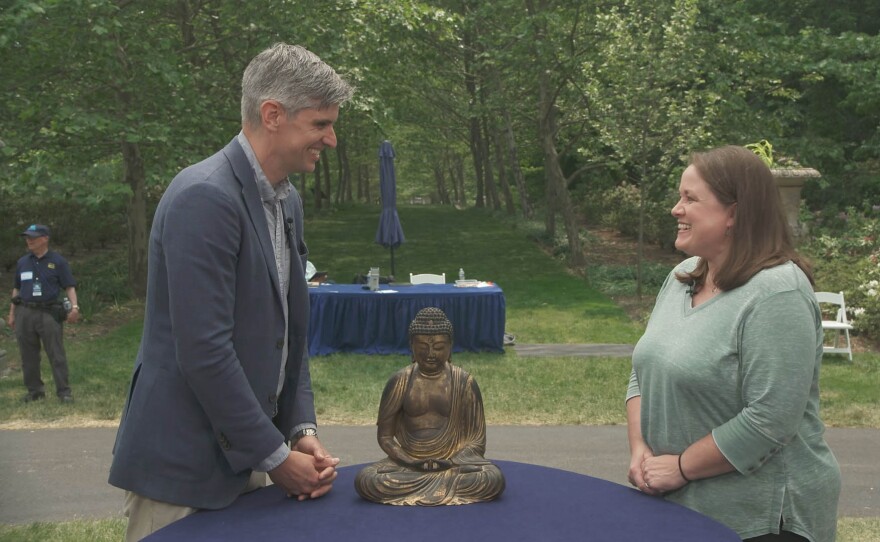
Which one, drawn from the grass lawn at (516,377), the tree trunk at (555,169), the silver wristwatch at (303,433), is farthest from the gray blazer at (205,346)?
the tree trunk at (555,169)

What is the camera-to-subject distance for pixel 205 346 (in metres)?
2.50

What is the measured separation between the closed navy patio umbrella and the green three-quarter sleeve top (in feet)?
41.9

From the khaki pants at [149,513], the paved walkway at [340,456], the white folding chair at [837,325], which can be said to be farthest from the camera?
the white folding chair at [837,325]

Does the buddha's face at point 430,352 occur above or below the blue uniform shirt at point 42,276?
above

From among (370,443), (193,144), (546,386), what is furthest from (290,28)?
(370,443)

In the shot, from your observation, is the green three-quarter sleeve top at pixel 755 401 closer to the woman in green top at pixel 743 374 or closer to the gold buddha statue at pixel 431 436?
the woman in green top at pixel 743 374

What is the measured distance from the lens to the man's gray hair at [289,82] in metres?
2.64

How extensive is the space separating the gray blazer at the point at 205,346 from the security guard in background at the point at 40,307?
824 centimetres

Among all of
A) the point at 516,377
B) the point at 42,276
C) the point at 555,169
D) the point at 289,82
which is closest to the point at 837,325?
the point at 516,377

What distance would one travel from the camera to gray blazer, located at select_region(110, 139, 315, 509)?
2.51m

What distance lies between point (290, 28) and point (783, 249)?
14618 millimetres

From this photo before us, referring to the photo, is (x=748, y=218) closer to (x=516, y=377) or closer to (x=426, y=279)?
(x=516, y=377)

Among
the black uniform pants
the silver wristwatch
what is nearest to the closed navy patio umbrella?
the black uniform pants

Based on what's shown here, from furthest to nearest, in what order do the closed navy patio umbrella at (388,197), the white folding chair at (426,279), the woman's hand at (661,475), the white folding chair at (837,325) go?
the closed navy patio umbrella at (388,197) < the white folding chair at (426,279) < the white folding chair at (837,325) < the woman's hand at (661,475)
